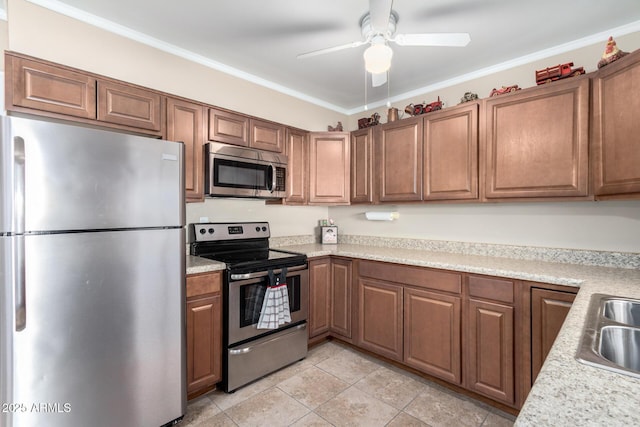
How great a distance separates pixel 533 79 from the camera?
2.39m

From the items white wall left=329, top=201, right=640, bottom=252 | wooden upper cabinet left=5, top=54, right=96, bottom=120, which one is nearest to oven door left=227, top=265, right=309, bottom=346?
white wall left=329, top=201, right=640, bottom=252

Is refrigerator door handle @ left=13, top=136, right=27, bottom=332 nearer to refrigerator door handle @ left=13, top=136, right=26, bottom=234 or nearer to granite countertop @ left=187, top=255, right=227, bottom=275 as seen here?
refrigerator door handle @ left=13, top=136, right=26, bottom=234

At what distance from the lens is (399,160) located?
9.25ft

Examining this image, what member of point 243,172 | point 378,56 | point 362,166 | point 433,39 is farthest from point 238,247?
point 433,39

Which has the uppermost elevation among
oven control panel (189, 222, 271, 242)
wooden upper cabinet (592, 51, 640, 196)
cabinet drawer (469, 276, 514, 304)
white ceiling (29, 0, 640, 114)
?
white ceiling (29, 0, 640, 114)

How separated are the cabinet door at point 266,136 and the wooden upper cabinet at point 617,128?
233 centimetres

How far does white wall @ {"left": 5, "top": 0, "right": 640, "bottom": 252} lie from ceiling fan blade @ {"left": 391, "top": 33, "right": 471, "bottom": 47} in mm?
1163

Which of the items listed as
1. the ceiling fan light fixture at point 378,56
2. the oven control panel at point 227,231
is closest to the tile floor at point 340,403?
the oven control panel at point 227,231

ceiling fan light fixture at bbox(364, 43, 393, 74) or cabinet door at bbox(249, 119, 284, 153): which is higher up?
ceiling fan light fixture at bbox(364, 43, 393, 74)

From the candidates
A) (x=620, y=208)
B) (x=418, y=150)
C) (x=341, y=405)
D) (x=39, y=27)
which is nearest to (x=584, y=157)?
(x=620, y=208)

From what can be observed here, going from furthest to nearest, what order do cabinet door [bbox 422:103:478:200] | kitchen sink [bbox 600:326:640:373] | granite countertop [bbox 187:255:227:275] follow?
cabinet door [bbox 422:103:478:200], granite countertop [bbox 187:255:227:275], kitchen sink [bbox 600:326:640:373]

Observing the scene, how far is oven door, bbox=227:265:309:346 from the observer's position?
212 centimetres

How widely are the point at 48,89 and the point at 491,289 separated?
298cm

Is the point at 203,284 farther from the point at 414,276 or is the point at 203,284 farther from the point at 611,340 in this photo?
the point at 611,340
